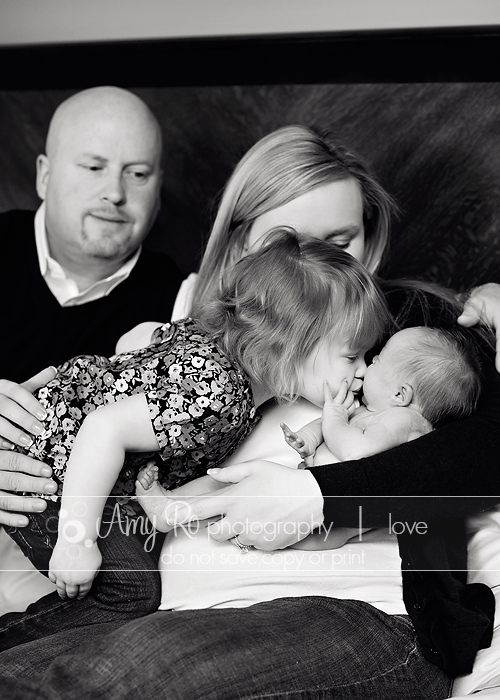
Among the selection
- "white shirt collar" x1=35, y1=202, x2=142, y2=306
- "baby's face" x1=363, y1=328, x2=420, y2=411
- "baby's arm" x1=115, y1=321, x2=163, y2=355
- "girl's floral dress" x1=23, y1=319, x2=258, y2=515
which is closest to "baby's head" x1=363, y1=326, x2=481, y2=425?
"baby's face" x1=363, y1=328, x2=420, y2=411

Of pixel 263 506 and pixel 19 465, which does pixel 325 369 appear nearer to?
pixel 263 506

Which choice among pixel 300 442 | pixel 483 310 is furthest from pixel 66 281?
pixel 483 310

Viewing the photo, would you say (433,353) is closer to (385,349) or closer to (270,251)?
(385,349)

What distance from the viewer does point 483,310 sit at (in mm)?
1528

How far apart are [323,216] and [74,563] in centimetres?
84

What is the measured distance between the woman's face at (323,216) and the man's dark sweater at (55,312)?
44cm

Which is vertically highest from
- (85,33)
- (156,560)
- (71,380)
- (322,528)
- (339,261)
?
(85,33)

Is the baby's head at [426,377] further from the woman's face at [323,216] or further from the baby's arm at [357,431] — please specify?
the woman's face at [323,216]

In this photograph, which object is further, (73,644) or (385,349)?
(385,349)

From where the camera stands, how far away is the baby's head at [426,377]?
139cm

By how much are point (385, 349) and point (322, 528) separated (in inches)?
14.2

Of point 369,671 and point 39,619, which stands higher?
point 369,671

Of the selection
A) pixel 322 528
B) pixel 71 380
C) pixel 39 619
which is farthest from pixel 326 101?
pixel 39 619

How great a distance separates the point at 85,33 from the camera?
7.44 ft
